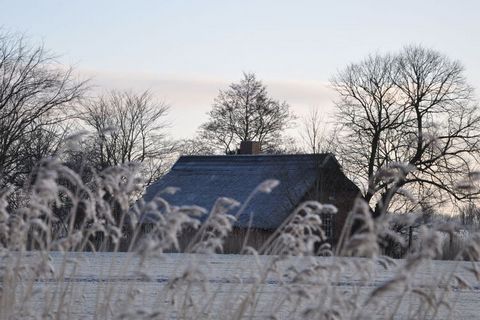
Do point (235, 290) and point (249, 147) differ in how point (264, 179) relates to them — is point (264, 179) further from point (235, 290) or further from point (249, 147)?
point (235, 290)

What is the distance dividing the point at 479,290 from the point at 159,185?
2938 cm

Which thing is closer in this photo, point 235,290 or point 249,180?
point 235,290

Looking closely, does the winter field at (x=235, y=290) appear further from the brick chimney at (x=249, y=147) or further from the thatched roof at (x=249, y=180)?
the brick chimney at (x=249, y=147)

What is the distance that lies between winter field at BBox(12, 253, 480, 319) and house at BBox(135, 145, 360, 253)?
58.4 ft

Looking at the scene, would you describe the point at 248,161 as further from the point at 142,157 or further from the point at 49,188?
the point at 49,188

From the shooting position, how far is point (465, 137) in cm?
4056

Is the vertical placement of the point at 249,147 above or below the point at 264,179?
above

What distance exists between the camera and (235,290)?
980 centimetres

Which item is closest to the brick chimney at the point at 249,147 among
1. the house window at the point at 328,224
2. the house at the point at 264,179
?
the house at the point at 264,179

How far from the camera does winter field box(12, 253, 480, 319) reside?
15.2 feet

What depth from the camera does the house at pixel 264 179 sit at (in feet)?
110

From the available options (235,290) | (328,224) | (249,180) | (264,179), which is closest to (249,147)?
(249,180)

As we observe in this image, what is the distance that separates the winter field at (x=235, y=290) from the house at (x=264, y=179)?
17789mm

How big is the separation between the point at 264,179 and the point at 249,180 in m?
1.09
